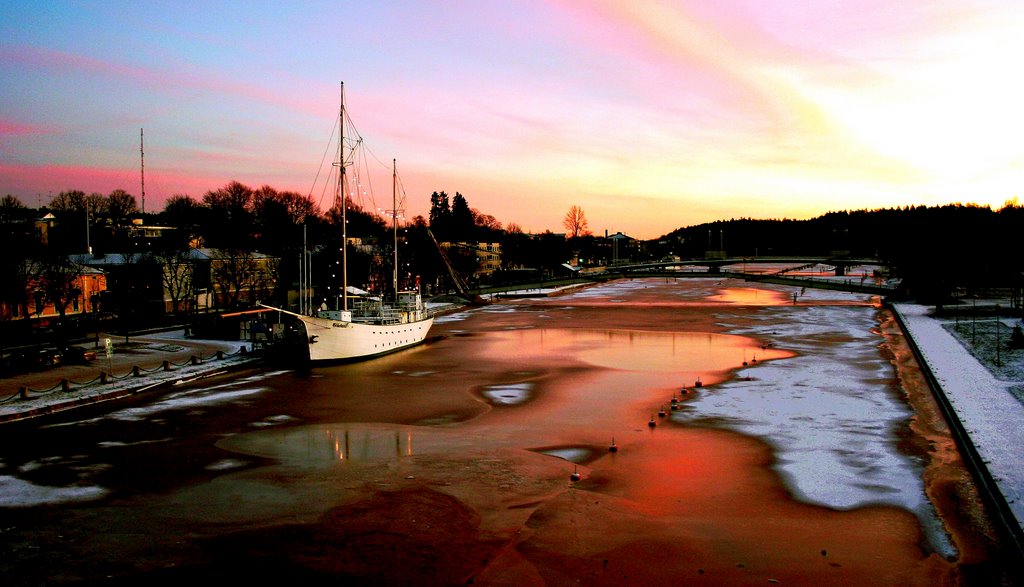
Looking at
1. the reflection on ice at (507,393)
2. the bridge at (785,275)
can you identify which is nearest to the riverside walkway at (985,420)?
the reflection on ice at (507,393)

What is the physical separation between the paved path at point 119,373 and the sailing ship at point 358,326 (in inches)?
146

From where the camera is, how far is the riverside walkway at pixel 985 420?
648 inches

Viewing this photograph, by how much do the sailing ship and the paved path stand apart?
371cm

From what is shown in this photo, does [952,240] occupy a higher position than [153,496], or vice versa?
[952,240]

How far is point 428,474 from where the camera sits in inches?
774

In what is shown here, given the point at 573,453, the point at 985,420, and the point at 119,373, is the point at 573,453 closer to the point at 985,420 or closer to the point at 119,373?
the point at 985,420

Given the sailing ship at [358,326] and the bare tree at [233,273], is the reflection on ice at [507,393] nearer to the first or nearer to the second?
the sailing ship at [358,326]

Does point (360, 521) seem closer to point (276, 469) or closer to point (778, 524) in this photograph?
point (276, 469)

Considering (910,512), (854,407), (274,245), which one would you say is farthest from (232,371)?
(274,245)

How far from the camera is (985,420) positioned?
23.4 m

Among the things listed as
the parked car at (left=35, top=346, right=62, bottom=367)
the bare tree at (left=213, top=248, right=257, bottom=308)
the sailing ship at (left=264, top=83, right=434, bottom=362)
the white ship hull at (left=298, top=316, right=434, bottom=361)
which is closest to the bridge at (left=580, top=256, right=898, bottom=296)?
the sailing ship at (left=264, top=83, right=434, bottom=362)

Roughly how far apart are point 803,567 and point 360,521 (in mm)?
9031

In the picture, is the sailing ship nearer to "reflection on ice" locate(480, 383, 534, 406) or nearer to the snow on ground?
"reflection on ice" locate(480, 383, 534, 406)

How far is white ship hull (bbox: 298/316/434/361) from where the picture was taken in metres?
40.7
